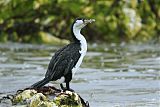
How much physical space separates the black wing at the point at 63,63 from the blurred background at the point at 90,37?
388 cm

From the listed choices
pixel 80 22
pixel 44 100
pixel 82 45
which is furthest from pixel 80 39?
pixel 44 100

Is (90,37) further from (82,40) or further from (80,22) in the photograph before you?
(82,40)

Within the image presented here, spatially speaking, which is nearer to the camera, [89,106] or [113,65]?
[89,106]

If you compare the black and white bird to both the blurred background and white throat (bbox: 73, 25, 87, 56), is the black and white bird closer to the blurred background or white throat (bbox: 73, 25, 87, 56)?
white throat (bbox: 73, 25, 87, 56)

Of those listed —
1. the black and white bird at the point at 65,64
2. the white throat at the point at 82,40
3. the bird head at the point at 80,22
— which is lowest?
the black and white bird at the point at 65,64

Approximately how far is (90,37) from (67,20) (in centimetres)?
174

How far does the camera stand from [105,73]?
19.2 m

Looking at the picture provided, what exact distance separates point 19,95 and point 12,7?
834 inches

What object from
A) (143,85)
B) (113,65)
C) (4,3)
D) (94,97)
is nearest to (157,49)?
(113,65)

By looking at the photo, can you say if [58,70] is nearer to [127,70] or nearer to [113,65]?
[127,70]

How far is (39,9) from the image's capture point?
33938mm

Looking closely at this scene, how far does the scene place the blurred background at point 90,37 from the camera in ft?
64.7

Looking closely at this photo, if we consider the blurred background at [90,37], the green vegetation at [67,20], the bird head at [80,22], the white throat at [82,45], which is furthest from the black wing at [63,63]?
the green vegetation at [67,20]

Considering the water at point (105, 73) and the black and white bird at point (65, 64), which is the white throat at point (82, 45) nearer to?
the black and white bird at point (65, 64)
